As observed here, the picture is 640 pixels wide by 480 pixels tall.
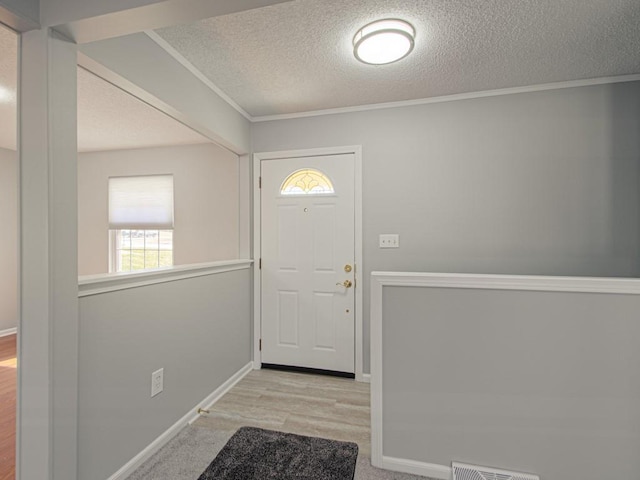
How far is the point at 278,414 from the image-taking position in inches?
95.7

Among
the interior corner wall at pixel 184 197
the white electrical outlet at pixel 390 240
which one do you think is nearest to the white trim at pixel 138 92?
the interior corner wall at pixel 184 197

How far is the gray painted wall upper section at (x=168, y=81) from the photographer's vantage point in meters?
1.72

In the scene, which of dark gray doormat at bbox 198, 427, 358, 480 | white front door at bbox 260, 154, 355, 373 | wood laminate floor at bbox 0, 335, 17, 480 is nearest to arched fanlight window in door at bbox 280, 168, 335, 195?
white front door at bbox 260, 154, 355, 373

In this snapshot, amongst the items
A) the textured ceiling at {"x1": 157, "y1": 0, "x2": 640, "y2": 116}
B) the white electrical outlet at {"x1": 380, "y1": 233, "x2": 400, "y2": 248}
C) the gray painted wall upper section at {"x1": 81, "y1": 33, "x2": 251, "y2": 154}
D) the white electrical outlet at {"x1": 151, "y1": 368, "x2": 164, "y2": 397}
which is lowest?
the white electrical outlet at {"x1": 151, "y1": 368, "x2": 164, "y2": 397}

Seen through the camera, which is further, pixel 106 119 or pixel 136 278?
pixel 106 119

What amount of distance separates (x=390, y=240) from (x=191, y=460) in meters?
2.15

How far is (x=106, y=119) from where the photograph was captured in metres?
3.22

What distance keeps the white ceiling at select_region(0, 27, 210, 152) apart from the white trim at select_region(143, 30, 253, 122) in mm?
625

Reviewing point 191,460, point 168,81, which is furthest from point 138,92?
point 191,460

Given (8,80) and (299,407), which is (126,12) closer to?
(8,80)

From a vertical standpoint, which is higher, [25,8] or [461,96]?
[461,96]

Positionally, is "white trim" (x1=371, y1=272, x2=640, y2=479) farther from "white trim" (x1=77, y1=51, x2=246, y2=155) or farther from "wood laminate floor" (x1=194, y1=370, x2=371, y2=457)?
"white trim" (x1=77, y1=51, x2=246, y2=155)

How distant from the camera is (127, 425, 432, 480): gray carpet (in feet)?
5.92

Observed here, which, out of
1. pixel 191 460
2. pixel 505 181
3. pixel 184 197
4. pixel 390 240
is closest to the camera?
pixel 191 460
